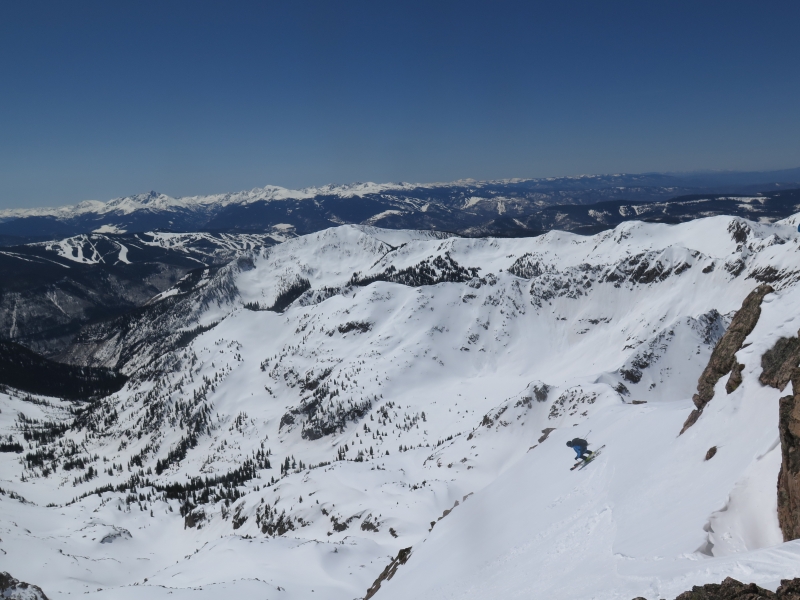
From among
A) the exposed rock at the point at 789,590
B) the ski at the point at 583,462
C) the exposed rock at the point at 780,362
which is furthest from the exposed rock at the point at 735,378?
the exposed rock at the point at 789,590

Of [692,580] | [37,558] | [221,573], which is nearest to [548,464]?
[692,580]

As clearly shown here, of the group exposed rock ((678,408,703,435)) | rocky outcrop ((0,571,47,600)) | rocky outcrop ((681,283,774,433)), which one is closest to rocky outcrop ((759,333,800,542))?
exposed rock ((678,408,703,435))

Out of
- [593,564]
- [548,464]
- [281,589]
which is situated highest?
[593,564]

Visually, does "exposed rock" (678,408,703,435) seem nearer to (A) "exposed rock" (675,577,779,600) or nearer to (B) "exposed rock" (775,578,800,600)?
(A) "exposed rock" (675,577,779,600)

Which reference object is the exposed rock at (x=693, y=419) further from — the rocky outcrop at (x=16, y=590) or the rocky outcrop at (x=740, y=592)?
the rocky outcrop at (x=16, y=590)

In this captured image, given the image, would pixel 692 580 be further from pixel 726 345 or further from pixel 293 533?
pixel 293 533

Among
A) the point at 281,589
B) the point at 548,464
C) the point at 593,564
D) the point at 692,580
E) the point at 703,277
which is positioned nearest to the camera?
the point at 692,580
